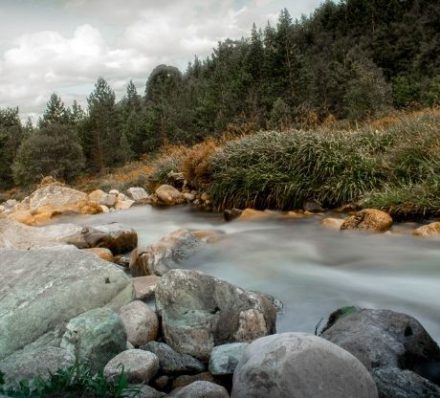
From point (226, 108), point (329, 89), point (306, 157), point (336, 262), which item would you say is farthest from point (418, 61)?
point (336, 262)

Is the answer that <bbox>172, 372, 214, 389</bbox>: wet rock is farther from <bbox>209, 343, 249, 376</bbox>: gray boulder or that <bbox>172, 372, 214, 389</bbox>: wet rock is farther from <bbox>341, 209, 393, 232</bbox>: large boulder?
<bbox>341, 209, 393, 232</bbox>: large boulder

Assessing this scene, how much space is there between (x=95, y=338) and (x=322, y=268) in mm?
2643

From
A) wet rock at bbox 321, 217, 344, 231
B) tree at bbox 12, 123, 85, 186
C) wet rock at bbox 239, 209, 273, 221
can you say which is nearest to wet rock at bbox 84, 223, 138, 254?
wet rock at bbox 239, 209, 273, 221

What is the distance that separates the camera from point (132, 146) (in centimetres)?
4616

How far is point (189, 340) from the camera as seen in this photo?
3141 millimetres

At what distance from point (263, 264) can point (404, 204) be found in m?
2.42

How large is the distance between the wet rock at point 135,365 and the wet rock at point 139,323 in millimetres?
415

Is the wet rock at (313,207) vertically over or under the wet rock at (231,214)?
over

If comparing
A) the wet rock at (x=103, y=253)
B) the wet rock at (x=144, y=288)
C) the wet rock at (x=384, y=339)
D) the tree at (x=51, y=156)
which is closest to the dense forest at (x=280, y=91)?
the tree at (x=51, y=156)

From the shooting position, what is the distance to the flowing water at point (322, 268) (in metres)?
3.81

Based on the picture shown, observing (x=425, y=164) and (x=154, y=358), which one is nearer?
(x=154, y=358)

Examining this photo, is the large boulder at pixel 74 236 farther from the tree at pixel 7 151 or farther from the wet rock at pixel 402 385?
the tree at pixel 7 151

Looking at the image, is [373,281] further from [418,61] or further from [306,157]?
[418,61]

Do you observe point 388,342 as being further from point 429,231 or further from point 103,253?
point 103,253
